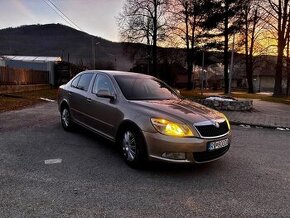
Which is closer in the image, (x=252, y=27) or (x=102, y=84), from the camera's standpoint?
(x=102, y=84)

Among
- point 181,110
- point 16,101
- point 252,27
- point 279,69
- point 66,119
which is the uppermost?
point 252,27

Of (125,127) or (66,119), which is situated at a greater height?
(125,127)

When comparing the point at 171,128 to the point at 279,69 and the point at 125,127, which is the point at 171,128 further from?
the point at 279,69

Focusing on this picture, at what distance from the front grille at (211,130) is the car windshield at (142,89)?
1438 mm

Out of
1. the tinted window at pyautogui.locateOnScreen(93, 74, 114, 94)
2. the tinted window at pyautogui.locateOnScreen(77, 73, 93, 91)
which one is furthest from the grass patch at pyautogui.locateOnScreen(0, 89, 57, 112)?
the tinted window at pyautogui.locateOnScreen(93, 74, 114, 94)

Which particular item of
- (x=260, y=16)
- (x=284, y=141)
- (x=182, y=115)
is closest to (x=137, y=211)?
(x=182, y=115)

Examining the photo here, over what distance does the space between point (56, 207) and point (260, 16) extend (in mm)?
35439

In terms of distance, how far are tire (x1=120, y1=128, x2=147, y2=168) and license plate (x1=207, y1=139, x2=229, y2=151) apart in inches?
40.5

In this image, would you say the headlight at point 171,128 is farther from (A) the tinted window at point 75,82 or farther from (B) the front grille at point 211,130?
(A) the tinted window at point 75,82

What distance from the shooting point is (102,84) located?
7156 mm

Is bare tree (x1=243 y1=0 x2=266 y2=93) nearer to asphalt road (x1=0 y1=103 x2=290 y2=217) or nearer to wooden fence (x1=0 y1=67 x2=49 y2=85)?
wooden fence (x1=0 y1=67 x2=49 y2=85)

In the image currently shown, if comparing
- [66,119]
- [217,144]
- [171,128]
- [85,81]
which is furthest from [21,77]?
[217,144]

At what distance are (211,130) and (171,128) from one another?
693mm

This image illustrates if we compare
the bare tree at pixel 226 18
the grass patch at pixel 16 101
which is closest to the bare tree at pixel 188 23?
the bare tree at pixel 226 18
